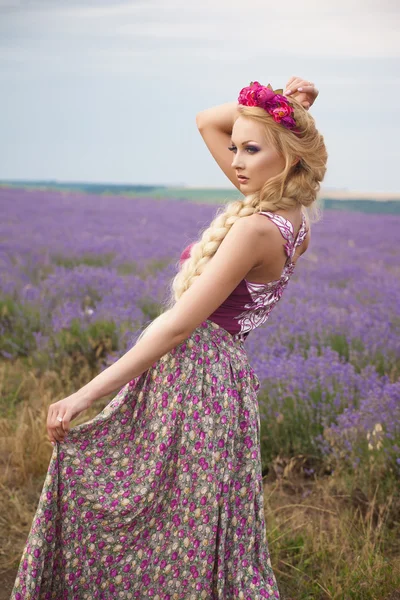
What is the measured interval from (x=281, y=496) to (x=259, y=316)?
1.53 m

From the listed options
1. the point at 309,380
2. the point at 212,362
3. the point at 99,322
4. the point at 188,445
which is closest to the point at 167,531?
the point at 188,445

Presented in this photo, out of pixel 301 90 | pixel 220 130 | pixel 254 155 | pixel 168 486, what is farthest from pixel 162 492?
pixel 301 90

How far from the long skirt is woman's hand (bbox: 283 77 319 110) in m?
0.70

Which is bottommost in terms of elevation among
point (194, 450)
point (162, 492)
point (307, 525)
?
point (307, 525)

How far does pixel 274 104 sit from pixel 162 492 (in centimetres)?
111

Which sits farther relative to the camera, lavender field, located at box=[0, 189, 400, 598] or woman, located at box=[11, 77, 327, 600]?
lavender field, located at box=[0, 189, 400, 598]

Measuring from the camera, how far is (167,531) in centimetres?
198

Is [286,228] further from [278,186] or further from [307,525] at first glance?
[307,525]

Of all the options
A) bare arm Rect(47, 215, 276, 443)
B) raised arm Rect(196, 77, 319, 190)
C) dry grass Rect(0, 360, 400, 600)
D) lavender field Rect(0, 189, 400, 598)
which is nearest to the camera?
bare arm Rect(47, 215, 276, 443)

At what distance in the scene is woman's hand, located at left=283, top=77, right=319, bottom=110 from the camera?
6.57 ft

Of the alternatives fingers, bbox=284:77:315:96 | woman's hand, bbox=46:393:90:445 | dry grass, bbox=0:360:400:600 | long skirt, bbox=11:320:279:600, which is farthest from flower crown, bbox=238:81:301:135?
dry grass, bbox=0:360:400:600

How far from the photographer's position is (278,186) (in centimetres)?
187

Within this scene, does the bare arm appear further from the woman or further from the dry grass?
the dry grass

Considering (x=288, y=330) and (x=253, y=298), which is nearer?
(x=253, y=298)
